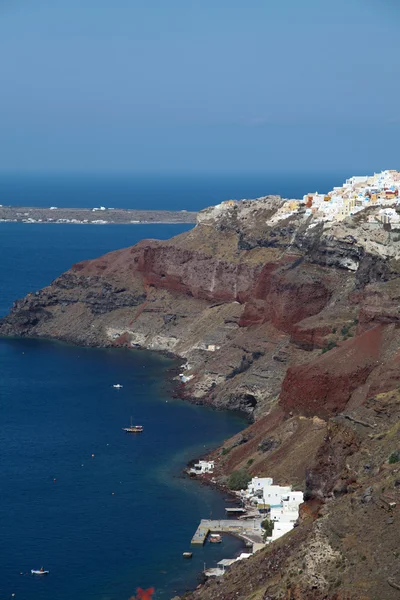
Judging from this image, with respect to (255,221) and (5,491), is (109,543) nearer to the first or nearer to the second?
(5,491)

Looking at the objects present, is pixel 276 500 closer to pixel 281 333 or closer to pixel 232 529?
pixel 232 529

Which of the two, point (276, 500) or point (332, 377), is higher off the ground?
point (332, 377)

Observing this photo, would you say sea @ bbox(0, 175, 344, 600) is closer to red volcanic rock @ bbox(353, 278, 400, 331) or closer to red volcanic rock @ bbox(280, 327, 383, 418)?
red volcanic rock @ bbox(280, 327, 383, 418)

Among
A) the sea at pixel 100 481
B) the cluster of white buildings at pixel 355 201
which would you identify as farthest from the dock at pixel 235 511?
the cluster of white buildings at pixel 355 201

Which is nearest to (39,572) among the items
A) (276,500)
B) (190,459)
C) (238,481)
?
(276,500)

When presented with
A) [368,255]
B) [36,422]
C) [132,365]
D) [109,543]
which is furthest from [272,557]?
[132,365]

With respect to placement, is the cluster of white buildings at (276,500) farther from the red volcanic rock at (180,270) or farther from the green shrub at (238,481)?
the red volcanic rock at (180,270)
